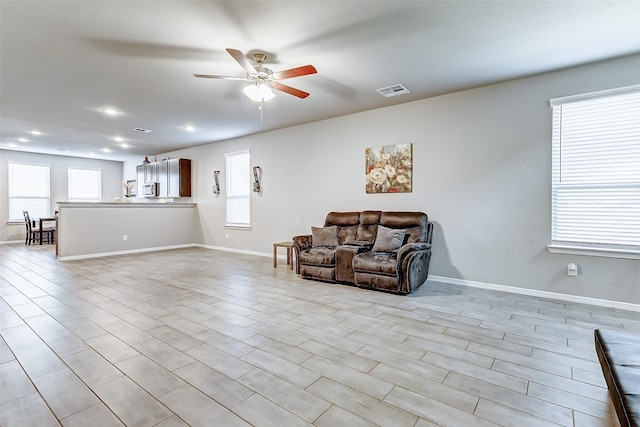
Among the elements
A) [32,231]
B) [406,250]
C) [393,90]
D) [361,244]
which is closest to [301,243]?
[361,244]

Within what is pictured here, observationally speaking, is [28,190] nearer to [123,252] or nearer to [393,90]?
[123,252]

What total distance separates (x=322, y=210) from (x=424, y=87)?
→ 2741mm

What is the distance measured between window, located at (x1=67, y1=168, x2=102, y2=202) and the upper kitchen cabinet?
12.6 ft

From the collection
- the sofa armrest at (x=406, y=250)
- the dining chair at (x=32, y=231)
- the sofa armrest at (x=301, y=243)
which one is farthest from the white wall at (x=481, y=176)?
the dining chair at (x=32, y=231)

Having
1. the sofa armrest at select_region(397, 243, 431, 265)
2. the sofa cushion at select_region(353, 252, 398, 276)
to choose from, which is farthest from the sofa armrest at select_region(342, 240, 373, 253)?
the sofa armrest at select_region(397, 243, 431, 265)

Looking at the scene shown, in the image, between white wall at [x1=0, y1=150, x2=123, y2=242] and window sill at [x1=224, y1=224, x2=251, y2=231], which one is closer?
window sill at [x1=224, y1=224, x2=251, y2=231]

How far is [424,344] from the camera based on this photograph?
2.54 meters

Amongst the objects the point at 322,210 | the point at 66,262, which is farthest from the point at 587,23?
the point at 66,262

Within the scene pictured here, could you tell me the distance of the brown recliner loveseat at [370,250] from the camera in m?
3.96

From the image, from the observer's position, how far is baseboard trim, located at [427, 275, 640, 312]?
342cm

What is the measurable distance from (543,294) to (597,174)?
1535mm

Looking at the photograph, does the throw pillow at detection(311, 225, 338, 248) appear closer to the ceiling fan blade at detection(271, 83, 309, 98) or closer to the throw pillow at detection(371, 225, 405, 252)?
the throw pillow at detection(371, 225, 405, 252)

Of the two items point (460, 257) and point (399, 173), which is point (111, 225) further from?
point (460, 257)

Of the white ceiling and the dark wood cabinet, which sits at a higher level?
the white ceiling
